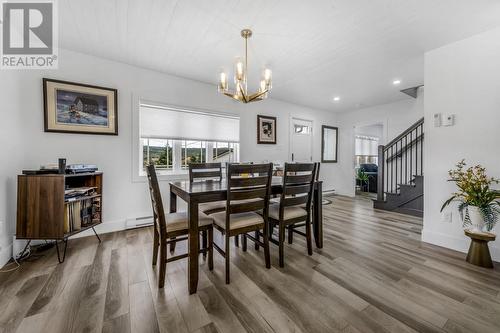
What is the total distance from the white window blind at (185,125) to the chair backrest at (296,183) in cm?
221

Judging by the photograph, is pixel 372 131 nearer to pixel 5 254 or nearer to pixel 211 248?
pixel 211 248

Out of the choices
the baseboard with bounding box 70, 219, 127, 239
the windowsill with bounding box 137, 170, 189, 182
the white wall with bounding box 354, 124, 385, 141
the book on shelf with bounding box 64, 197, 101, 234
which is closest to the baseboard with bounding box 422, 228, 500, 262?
the windowsill with bounding box 137, 170, 189, 182

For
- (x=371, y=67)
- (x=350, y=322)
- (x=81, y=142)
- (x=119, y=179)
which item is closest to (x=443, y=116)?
(x=371, y=67)

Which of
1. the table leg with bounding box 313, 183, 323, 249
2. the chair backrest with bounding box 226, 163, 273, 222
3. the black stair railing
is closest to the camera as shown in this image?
the chair backrest with bounding box 226, 163, 273, 222

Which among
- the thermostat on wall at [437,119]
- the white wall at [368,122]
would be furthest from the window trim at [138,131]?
the white wall at [368,122]

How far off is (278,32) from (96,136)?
2.77 m

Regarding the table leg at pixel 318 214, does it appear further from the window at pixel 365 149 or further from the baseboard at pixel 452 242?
the window at pixel 365 149

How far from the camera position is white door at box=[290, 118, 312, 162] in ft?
17.4

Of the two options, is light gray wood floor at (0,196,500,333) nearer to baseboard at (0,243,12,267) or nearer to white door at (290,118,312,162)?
baseboard at (0,243,12,267)

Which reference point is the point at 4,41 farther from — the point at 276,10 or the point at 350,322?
the point at 350,322


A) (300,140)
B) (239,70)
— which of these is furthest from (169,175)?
(300,140)

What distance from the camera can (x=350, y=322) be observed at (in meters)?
1.36

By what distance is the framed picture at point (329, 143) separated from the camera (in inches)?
234

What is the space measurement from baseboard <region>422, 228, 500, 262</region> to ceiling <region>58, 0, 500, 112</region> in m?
2.36
